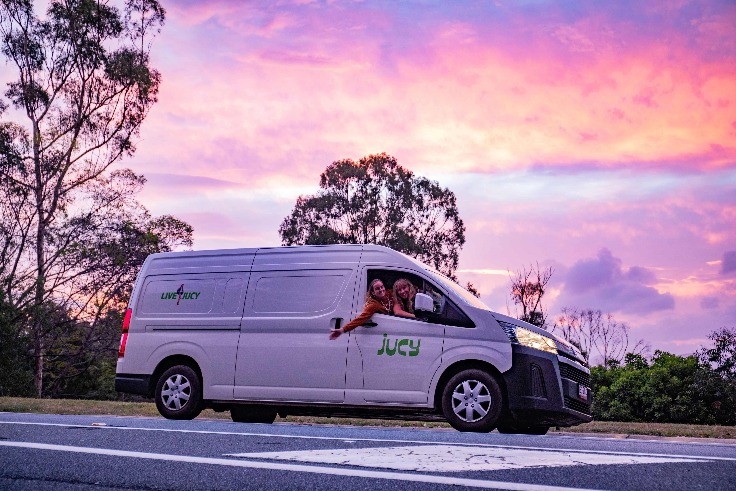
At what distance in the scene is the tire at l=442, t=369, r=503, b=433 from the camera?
9.80m

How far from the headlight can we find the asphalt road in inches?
88.6

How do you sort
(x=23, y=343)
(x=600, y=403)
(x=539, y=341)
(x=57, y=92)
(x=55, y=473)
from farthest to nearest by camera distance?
(x=57, y=92), (x=23, y=343), (x=600, y=403), (x=539, y=341), (x=55, y=473)

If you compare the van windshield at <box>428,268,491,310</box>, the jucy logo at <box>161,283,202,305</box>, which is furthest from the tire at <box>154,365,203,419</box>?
the van windshield at <box>428,268,491,310</box>

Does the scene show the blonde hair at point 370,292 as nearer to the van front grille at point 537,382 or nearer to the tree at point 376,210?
the van front grille at point 537,382

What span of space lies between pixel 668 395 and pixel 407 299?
1112 cm

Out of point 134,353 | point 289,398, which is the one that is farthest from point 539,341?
point 134,353

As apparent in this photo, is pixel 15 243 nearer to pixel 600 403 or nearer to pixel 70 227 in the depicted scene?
pixel 70 227

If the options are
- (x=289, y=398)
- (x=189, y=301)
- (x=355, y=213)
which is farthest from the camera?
(x=355, y=213)

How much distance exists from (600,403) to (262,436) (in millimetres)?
14184

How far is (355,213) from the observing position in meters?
50.2

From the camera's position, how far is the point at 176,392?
38.9 ft

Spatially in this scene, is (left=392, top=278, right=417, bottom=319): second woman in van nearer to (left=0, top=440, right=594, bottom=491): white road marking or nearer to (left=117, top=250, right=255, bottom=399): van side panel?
(left=117, top=250, right=255, bottom=399): van side panel

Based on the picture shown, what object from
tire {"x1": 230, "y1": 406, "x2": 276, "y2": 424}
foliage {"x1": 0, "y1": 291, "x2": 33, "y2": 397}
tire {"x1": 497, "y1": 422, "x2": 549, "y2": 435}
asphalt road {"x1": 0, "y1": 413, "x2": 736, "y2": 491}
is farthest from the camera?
foliage {"x1": 0, "y1": 291, "x2": 33, "y2": 397}

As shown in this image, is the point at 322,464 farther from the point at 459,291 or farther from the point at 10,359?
the point at 10,359
